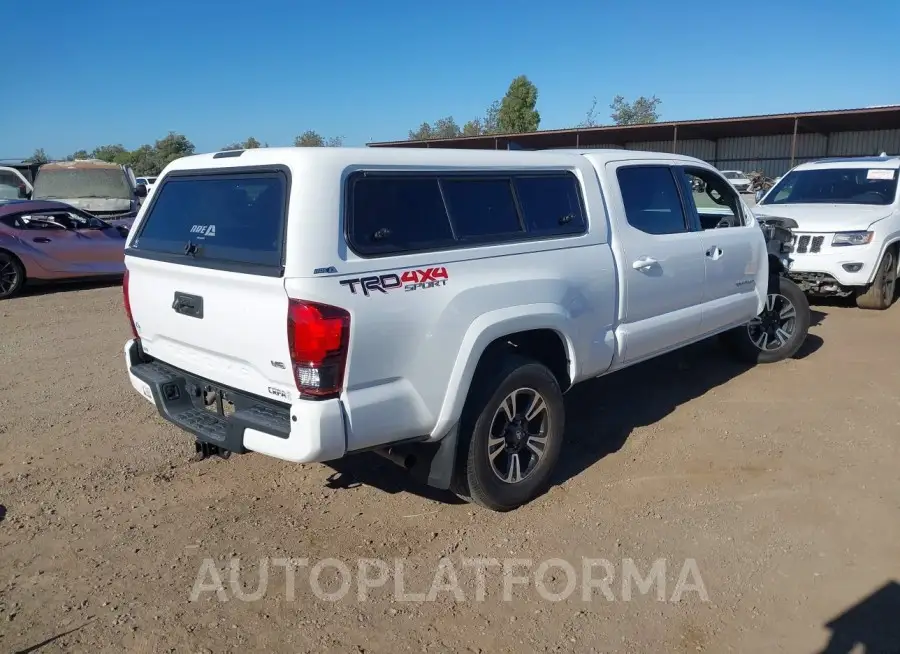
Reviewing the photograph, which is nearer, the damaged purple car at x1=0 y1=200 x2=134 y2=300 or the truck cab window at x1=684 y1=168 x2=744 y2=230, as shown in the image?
the truck cab window at x1=684 y1=168 x2=744 y2=230

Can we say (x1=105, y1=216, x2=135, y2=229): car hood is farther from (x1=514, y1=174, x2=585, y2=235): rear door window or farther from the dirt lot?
(x1=514, y1=174, x2=585, y2=235): rear door window

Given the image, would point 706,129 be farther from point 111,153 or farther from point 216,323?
point 111,153

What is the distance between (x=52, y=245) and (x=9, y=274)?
2.40 ft

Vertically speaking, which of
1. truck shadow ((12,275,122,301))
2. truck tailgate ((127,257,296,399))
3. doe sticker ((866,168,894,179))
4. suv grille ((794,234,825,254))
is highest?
doe sticker ((866,168,894,179))

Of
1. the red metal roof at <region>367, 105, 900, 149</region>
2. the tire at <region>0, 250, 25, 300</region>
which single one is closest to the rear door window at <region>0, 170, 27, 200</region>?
the tire at <region>0, 250, 25, 300</region>

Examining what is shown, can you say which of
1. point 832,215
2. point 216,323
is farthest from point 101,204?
point 832,215

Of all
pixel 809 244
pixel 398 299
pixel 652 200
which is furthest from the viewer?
pixel 809 244

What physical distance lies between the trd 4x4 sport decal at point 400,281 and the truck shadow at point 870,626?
226cm

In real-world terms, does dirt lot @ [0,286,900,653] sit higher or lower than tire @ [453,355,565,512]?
lower

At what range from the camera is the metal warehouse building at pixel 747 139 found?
25.6 metres

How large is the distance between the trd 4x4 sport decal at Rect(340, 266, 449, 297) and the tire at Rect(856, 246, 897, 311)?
7.48 m

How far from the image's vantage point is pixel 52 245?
10.8m

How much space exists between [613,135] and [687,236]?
26105 mm

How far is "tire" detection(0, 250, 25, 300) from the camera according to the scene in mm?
10398
